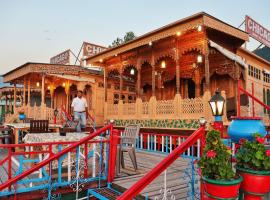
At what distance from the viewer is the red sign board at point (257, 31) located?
17.3m

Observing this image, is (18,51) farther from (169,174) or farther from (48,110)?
(169,174)

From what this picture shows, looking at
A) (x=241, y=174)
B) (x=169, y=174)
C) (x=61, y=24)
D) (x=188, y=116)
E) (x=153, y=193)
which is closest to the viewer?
(x=241, y=174)

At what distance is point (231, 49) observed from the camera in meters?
12.6

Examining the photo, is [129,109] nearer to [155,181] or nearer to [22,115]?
[22,115]

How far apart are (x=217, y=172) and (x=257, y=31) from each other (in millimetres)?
18897

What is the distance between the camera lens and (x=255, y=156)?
9.41 feet

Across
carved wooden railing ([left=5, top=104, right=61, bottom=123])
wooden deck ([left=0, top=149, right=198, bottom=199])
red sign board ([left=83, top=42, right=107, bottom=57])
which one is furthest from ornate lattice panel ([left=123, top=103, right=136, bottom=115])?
red sign board ([left=83, top=42, right=107, bottom=57])

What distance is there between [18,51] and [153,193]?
37.1 m

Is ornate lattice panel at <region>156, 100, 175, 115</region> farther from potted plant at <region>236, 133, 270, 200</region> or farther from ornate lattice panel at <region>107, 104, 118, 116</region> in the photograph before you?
potted plant at <region>236, 133, 270, 200</region>

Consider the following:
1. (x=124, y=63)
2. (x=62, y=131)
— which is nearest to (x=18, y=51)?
(x=124, y=63)

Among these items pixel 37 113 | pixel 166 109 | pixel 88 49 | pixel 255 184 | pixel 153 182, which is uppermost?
pixel 88 49

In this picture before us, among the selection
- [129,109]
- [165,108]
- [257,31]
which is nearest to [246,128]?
[165,108]

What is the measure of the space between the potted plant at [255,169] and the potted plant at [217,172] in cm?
18

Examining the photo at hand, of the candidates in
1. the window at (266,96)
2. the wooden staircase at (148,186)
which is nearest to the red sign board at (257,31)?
the window at (266,96)
